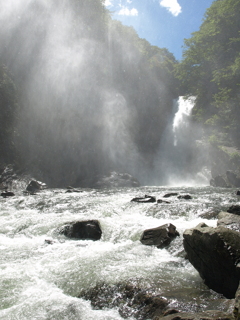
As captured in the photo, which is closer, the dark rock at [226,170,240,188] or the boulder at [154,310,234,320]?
the boulder at [154,310,234,320]

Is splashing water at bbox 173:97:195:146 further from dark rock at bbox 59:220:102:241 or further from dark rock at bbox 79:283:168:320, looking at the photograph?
dark rock at bbox 79:283:168:320

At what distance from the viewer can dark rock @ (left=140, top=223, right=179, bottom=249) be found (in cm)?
650

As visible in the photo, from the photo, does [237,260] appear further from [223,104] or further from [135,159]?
[135,159]

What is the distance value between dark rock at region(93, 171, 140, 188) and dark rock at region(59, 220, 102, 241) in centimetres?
1531

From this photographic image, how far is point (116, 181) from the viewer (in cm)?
2409

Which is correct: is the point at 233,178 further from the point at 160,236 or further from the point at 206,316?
the point at 206,316

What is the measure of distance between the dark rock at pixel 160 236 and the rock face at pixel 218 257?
1.68 m

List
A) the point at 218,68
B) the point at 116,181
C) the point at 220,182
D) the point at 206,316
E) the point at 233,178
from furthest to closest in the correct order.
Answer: the point at 218,68 → the point at 116,181 → the point at 220,182 → the point at 233,178 → the point at 206,316

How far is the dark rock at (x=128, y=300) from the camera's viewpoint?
371cm

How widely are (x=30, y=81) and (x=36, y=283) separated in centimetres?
2963

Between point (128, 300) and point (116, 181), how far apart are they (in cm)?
2007

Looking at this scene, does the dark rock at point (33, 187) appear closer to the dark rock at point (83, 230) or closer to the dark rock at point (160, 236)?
the dark rock at point (83, 230)

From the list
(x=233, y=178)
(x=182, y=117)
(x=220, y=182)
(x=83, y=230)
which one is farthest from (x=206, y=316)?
(x=182, y=117)

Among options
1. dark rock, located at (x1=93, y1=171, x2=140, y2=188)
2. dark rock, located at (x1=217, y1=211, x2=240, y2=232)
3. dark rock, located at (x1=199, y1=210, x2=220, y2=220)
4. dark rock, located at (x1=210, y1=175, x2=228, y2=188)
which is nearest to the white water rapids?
dark rock, located at (x1=199, y1=210, x2=220, y2=220)
